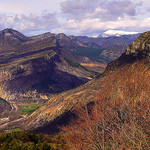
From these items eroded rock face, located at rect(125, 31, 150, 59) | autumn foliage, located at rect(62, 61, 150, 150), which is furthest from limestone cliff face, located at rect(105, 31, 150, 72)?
autumn foliage, located at rect(62, 61, 150, 150)

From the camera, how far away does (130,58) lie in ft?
410

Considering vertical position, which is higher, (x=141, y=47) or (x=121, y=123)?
(x=141, y=47)

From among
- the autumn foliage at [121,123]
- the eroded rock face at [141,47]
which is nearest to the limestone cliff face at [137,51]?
the eroded rock face at [141,47]

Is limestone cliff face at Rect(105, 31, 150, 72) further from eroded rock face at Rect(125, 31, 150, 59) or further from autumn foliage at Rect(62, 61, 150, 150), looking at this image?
autumn foliage at Rect(62, 61, 150, 150)

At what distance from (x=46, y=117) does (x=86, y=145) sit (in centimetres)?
9458

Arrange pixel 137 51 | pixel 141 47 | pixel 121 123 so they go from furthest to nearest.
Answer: pixel 137 51
pixel 141 47
pixel 121 123

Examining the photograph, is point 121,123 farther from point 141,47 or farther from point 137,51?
point 137,51

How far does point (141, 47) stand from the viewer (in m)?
119

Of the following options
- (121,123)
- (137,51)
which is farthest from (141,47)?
(121,123)

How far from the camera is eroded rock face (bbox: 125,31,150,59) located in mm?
112700

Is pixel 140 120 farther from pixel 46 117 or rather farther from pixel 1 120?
pixel 1 120

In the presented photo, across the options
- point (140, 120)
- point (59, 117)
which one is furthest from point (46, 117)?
point (140, 120)

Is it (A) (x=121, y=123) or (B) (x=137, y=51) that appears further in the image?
(B) (x=137, y=51)

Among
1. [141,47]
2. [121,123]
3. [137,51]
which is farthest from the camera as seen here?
[137,51]
